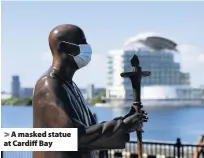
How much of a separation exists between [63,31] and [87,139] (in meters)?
0.73

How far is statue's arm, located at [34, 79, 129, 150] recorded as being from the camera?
2951mm

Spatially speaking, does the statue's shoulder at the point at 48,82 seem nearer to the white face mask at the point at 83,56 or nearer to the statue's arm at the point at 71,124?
the statue's arm at the point at 71,124

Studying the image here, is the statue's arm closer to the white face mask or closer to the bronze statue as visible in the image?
the bronze statue

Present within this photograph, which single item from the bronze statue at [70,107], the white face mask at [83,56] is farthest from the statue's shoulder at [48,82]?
the white face mask at [83,56]

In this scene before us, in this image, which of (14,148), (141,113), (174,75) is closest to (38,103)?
(141,113)

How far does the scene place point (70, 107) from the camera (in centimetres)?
300

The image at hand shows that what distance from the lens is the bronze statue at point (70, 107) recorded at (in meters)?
2.97

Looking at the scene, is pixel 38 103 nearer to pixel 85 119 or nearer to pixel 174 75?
pixel 85 119

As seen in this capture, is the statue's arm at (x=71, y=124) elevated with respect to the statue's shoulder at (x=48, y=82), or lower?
lower
